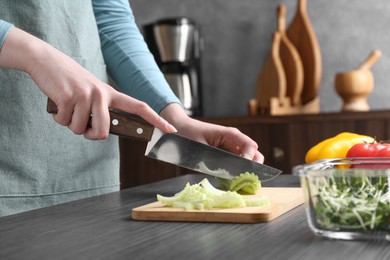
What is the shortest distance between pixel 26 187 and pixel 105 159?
0.70 ft

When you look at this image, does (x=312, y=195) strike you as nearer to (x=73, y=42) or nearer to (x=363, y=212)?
(x=363, y=212)

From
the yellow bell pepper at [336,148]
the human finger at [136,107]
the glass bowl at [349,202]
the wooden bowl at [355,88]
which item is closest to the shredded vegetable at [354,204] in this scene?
the glass bowl at [349,202]

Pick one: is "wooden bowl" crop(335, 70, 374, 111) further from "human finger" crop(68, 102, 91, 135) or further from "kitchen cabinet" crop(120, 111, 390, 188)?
"human finger" crop(68, 102, 91, 135)

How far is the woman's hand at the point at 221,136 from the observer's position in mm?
1341

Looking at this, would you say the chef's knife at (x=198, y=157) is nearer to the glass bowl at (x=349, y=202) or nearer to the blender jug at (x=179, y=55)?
the glass bowl at (x=349, y=202)

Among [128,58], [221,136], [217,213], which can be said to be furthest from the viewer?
[128,58]

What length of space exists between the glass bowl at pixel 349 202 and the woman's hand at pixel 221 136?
1.65ft

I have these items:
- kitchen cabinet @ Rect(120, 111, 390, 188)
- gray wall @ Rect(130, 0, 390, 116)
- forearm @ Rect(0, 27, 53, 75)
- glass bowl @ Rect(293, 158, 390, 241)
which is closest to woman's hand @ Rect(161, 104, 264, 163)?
forearm @ Rect(0, 27, 53, 75)

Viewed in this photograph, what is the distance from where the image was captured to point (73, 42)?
59.4 inches

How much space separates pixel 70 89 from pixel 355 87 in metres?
2.01

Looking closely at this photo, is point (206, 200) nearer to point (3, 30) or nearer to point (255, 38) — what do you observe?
point (3, 30)

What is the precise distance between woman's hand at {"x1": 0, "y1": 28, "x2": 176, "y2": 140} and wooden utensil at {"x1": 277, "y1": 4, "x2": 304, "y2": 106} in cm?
191

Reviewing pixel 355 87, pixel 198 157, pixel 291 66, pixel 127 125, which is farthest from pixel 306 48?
pixel 127 125

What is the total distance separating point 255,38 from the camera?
336 centimetres
